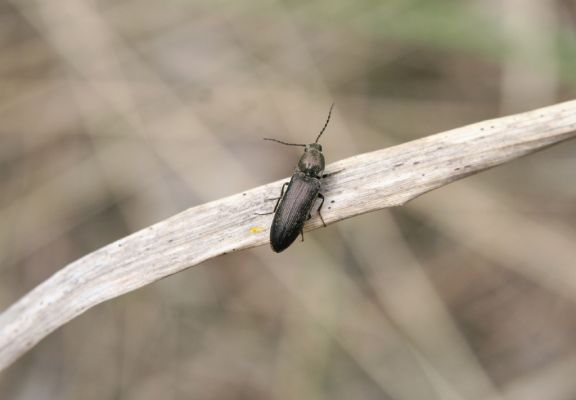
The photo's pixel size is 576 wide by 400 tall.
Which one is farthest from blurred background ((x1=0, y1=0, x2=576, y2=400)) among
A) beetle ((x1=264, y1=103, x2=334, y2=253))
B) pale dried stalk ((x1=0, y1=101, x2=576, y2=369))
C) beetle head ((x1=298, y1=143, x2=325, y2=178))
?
pale dried stalk ((x1=0, y1=101, x2=576, y2=369))

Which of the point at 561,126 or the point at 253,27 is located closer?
the point at 561,126

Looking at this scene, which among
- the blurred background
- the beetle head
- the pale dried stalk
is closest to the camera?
the pale dried stalk

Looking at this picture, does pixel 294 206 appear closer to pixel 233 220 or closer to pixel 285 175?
pixel 233 220

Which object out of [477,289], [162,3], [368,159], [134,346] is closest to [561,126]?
[368,159]

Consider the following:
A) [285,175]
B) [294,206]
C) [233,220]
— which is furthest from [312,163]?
[285,175]

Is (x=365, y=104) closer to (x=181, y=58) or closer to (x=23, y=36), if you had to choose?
(x=181, y=58)

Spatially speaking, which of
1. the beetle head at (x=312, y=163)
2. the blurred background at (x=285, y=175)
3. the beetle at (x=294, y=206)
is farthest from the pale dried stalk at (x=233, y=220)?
the blurred background at (x=285, y=175)

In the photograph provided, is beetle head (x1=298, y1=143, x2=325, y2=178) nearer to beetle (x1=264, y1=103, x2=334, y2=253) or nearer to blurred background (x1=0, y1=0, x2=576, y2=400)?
beetle (x1=264, y1=103, x2=334, y2=253)
